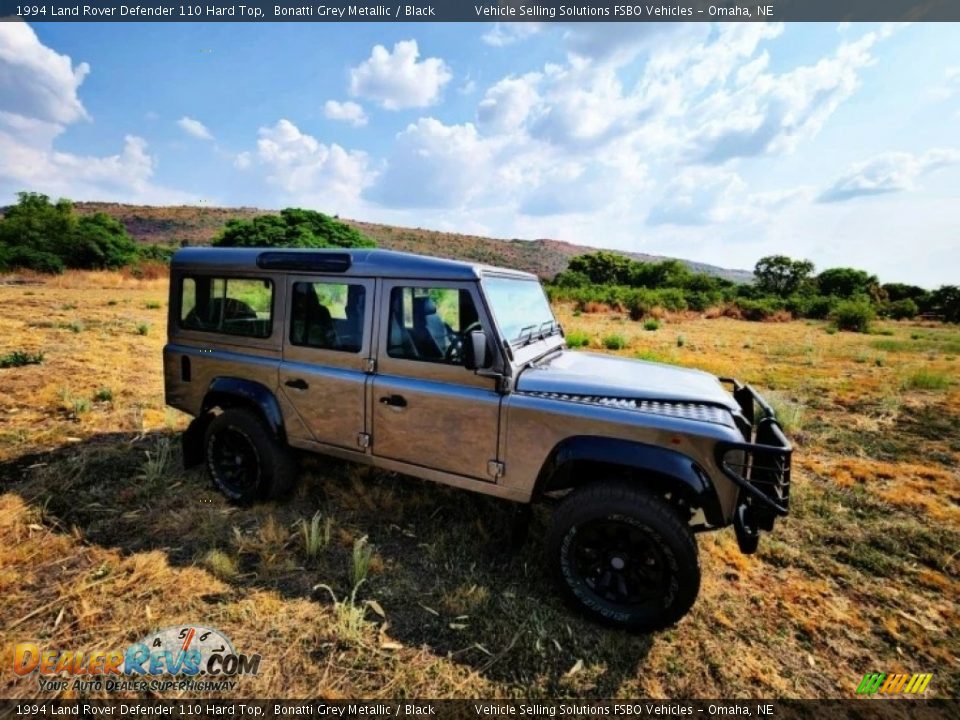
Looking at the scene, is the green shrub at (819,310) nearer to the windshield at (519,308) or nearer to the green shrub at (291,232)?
the windshield at (519,308)

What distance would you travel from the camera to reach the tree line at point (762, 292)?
80.0 feet

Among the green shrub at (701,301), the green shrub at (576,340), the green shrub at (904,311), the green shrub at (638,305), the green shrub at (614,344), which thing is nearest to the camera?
the green shrub at (576,340)

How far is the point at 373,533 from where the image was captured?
3662 mm

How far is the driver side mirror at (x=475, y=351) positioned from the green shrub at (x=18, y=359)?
9.17m

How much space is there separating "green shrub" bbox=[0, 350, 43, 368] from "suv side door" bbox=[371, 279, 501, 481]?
8.31 meters

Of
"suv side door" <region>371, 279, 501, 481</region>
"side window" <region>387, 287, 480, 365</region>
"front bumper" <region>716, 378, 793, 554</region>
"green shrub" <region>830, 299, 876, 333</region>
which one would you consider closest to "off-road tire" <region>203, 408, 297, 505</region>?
"suv side door" <region>371, 279, 501, 481</region>

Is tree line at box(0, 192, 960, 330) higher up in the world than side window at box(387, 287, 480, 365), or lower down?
higher up

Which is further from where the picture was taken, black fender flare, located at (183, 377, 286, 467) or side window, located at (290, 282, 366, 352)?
black fender flare, located at (183, 377, 286, 467)

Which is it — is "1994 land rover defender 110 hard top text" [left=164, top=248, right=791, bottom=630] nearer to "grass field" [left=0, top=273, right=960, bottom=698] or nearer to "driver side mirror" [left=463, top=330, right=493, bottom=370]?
"driver side mirror" [left=463, top=330, right=493, bottom=370]

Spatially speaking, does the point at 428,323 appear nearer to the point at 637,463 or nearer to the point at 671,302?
the point at 637,463

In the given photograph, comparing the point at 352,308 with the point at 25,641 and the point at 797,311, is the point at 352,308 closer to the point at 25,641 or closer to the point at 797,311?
the point at 25,641

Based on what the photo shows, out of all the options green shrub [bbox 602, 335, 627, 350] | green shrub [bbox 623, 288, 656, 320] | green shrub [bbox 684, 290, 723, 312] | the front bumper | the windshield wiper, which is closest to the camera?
the front bumper

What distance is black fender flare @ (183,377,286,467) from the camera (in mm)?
3674

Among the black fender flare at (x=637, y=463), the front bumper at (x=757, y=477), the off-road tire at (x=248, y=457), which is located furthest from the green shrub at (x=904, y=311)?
the off-road tire at (x=248, y=457)
